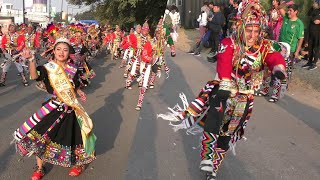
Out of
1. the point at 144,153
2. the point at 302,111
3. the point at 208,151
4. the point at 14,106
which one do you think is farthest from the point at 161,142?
the point at 14,106

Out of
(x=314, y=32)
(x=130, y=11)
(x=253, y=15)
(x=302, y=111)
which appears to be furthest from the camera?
(x=130, y=11)

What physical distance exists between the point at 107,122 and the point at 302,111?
3.96 m

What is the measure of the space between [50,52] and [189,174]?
7.28 ft

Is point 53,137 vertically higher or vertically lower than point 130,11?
lower

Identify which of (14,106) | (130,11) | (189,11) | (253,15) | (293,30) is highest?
(130,11)

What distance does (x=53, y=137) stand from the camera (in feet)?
→ 13.9

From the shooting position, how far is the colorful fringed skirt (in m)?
4.12

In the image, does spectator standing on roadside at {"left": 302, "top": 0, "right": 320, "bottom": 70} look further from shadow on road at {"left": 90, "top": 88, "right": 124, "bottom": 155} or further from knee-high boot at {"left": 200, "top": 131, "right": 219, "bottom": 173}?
knee-high boot at {"left": 200, "top": 131, "right": 219, "bottom": 173}

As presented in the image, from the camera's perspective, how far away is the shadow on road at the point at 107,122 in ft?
18.3

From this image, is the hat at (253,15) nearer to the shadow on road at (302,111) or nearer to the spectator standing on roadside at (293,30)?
the shadow on road at (302,111)

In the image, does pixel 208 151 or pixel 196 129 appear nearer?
pixel 208 151

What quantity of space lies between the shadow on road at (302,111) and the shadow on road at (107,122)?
3.40 metres

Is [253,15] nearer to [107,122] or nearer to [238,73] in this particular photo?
[238,73]

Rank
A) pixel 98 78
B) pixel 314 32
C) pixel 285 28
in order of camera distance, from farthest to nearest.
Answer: pixel 98 78, pixel 314 32, pixel 285 28
